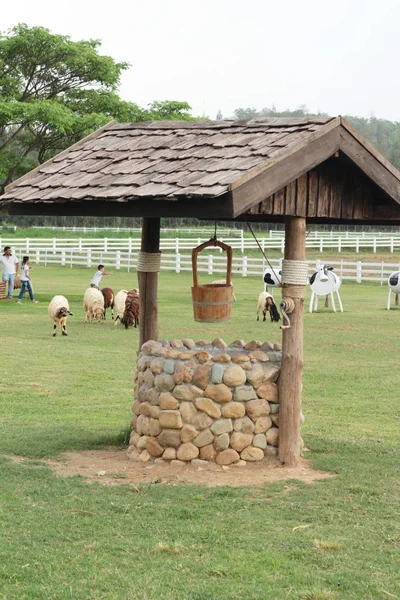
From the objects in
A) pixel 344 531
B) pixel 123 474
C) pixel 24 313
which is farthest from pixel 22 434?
pixel 24 313

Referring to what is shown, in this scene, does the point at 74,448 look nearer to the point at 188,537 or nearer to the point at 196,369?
the point at 196,369

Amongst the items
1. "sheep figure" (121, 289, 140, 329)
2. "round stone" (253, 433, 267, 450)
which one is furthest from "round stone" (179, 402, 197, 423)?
"sheep figure" (121, 289, 140, 329)

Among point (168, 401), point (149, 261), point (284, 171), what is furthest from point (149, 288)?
point (284, 171)

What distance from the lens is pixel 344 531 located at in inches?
282

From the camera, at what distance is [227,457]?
8.89 m

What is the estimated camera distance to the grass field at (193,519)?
6035 mm

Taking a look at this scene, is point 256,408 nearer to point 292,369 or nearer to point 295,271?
point 292,369

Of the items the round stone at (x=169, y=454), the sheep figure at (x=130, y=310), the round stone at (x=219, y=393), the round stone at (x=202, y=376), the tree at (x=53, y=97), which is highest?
the tree at (x=53, y=97)

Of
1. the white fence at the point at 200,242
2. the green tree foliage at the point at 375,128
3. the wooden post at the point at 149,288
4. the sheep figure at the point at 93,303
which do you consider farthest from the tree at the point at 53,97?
the green tree foliage at the point at 375,128

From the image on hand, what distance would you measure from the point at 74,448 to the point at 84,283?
27.2 m

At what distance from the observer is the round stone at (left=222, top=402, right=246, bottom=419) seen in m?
8.83

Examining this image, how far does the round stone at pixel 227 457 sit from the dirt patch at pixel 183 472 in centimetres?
5

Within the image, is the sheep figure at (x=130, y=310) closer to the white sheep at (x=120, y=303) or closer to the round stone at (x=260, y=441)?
the white sheep at (x=120, y=303)

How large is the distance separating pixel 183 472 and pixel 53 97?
80.7 ft
